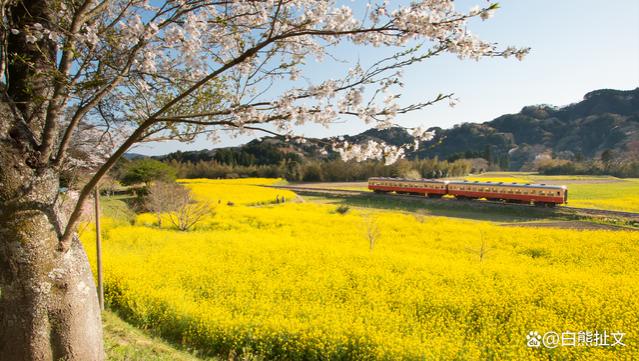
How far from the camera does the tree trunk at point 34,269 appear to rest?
281cm

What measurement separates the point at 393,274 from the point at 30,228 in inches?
327

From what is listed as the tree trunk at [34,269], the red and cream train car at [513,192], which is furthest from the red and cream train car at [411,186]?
the tree trunk at [34,269]

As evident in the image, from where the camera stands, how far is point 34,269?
2920 mm

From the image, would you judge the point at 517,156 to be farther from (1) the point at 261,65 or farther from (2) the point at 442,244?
(1) the point at 261,65

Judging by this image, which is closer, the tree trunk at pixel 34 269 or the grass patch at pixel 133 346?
the tree trunk at pixel 34 269

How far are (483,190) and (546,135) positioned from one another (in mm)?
124689

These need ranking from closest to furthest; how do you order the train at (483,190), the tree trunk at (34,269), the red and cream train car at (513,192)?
the tree trunk at (34,269), the red and cream train car at (513,192), the train at (483,190)

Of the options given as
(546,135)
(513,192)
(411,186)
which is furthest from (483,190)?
(546,135)

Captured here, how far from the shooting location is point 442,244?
15.9 metres

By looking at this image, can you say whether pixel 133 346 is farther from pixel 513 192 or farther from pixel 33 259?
pixel 513 192

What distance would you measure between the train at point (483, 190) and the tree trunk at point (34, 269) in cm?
3084

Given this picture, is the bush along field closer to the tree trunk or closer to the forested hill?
the tree trunk

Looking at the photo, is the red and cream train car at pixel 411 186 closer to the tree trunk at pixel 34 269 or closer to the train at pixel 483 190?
the train at pixel 483 190

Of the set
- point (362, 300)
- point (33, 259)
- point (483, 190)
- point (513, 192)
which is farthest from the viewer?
point (483, 190)
